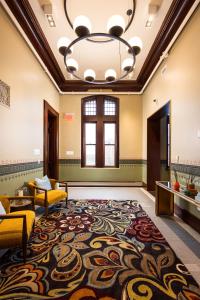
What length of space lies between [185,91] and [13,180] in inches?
142

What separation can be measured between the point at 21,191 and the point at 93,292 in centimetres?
234

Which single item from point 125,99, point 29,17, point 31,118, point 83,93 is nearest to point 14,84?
point 31,118

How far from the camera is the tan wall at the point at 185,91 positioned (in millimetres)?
2955

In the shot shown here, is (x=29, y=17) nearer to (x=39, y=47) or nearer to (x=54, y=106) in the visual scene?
(x=39, y=47)

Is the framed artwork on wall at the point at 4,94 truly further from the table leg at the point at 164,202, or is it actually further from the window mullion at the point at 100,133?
the window mullion at the point at 100,133

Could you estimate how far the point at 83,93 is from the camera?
6906 millimetres

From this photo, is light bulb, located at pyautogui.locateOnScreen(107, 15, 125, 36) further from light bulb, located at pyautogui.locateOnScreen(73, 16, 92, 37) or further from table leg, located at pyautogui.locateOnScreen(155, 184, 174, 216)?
table leg, located at pyautogui.locateOnScreen(155, 184, 174, 216)

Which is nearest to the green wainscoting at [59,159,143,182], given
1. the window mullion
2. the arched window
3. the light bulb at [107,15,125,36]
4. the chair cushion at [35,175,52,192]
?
the arched window

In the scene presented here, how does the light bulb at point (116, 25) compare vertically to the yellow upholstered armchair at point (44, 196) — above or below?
above

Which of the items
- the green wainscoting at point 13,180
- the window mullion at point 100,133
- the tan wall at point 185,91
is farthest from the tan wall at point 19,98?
the tan wall at point 185,91

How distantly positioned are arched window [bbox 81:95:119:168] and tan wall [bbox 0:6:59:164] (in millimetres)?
2374

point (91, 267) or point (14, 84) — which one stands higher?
point (14, 84)

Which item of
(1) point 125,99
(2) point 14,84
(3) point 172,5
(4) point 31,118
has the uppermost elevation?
(3) point 172,5

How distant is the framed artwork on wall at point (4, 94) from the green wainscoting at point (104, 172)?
4086 millimetres
